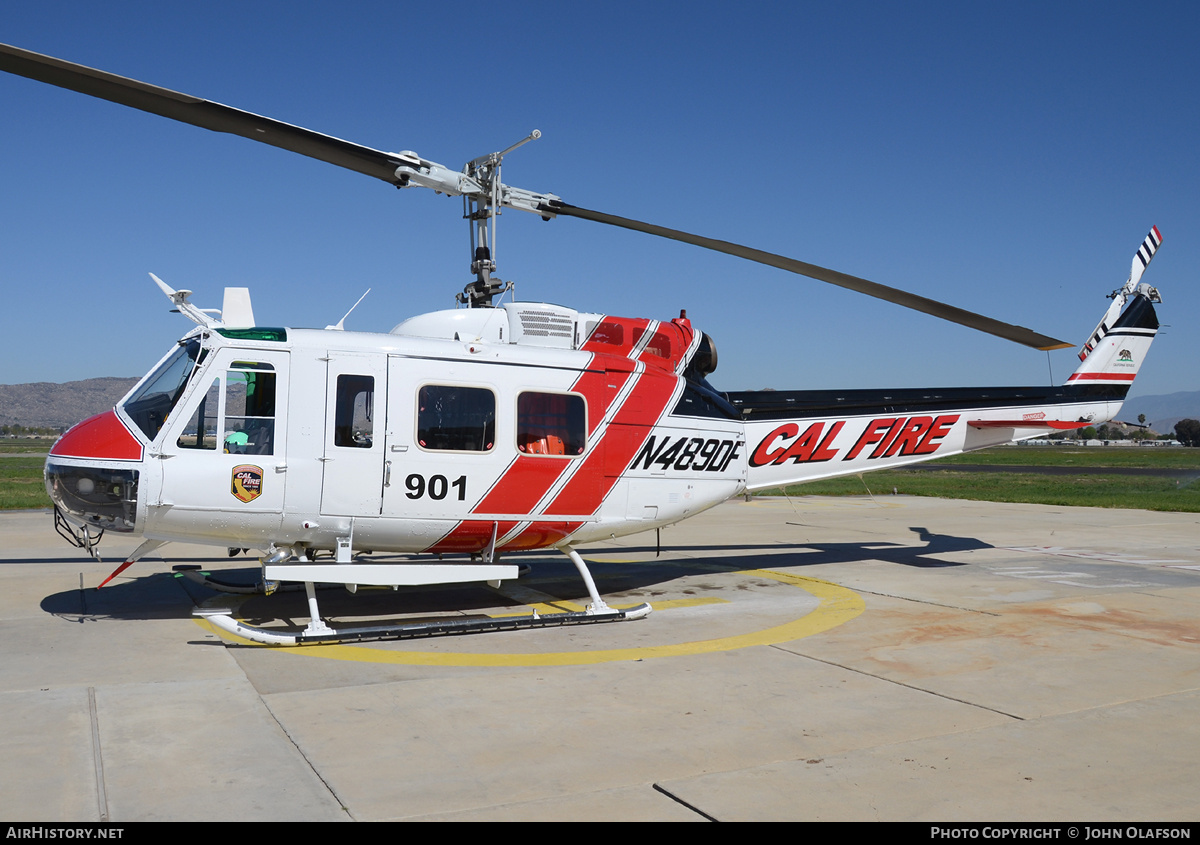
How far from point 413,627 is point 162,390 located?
3054mm

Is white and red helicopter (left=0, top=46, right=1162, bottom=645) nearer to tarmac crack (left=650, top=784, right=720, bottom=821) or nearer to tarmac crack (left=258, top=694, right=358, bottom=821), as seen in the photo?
tarmac crack (left=258, top=694, right=358, bottom=821)

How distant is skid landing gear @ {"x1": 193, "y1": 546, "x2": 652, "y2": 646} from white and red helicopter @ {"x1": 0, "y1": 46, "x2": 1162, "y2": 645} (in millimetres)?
22

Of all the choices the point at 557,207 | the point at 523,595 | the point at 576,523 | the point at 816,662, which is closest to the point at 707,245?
the point at 557,207

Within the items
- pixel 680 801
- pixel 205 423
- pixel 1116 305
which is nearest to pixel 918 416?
pixel 1116 305

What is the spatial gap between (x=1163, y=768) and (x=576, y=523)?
17.9 feet

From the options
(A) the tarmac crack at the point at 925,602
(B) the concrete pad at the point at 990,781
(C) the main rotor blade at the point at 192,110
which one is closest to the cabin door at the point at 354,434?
(C) the main rotor blade at the point at 192,110

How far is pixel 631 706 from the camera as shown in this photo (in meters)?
5.72

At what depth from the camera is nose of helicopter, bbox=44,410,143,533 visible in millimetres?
7285

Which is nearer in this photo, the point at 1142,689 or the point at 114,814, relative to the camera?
the point at 114,814

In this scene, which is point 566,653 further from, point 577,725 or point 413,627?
point 577,725

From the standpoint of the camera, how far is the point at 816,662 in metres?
6.91

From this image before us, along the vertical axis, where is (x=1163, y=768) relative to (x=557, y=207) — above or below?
below

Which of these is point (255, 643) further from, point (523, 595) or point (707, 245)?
point (707, 245)
